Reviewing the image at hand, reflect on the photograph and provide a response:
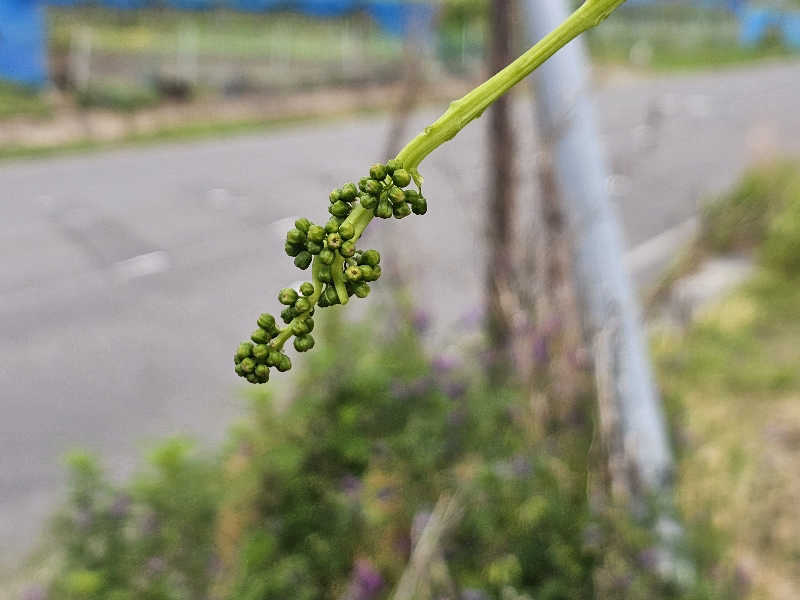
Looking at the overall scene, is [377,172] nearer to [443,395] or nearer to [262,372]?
[262,372]

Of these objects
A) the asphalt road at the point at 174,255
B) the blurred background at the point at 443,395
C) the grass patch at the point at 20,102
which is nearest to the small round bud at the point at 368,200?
the blurred background at the point at 443,395

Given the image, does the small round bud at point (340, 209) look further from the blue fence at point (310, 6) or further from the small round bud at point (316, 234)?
the blue fence at point (310, 6)

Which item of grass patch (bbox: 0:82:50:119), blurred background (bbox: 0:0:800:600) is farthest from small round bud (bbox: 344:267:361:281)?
grass patch (bbox: 0:82:50:119)

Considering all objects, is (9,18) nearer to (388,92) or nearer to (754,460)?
(388,92)

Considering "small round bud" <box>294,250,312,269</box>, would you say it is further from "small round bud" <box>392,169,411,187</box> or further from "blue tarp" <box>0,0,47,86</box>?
"blue tarp" <box>0,0,47,86</box>

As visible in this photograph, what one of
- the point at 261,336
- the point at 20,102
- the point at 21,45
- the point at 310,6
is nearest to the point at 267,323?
the point at 261,336
